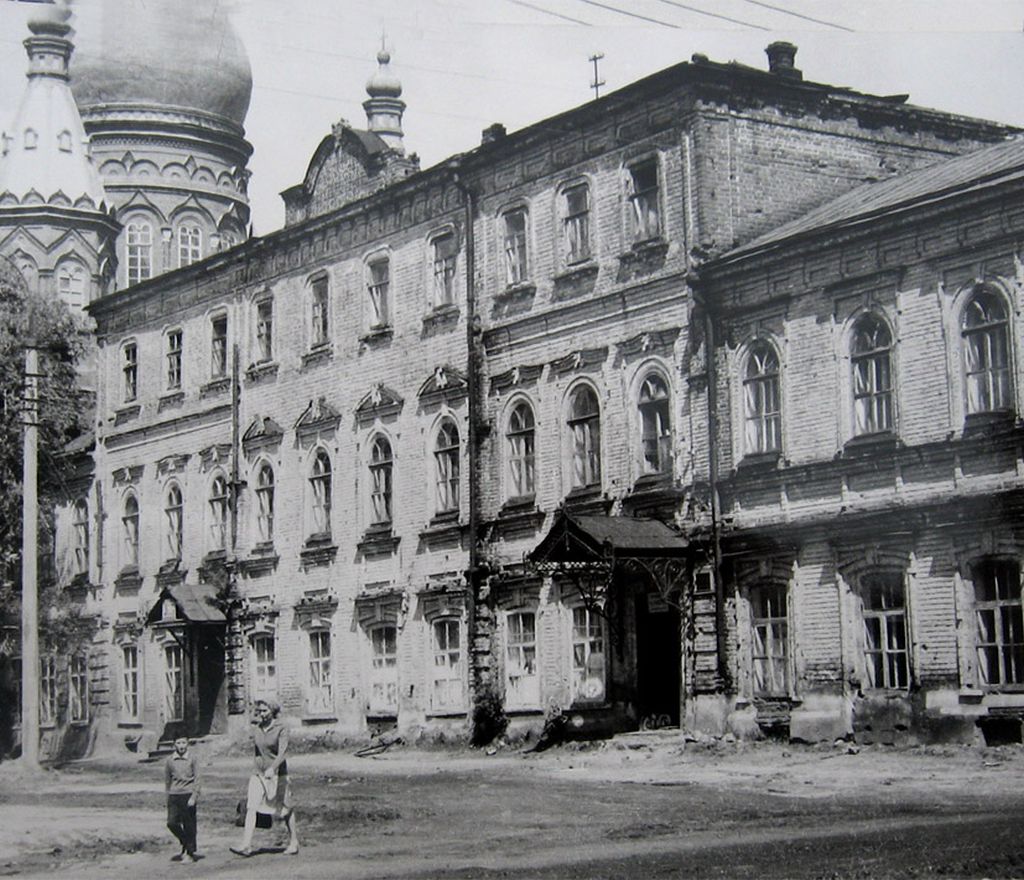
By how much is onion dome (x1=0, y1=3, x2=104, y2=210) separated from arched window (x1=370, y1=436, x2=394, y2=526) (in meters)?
20.5

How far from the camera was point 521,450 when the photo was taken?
27.9m

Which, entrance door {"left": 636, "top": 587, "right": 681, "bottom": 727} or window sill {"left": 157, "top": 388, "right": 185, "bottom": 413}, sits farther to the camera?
window sill {"left": 157, "top": 388, "right": 185, "bottom": 413}

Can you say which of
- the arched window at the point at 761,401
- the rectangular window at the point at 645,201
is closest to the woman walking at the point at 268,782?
the arched window at the point at 761,401

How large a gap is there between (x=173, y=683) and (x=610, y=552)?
1499 centimetres

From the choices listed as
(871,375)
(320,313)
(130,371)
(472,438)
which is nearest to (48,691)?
(130,371)

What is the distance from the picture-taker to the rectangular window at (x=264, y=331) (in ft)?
111

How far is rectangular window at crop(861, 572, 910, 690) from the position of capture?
21.9m

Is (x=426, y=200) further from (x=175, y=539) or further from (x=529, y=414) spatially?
(x=175, y=539)

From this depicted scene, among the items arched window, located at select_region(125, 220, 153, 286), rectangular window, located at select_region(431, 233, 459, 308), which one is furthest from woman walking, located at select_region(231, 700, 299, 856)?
arched window, located at select_region(125, 220, 153, 286)

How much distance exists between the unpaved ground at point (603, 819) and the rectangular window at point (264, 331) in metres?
10.6

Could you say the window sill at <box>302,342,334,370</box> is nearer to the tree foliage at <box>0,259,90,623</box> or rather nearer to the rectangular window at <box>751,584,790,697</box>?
the tree foliage at <box>0,259,90,623</box>

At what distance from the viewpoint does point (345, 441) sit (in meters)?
31.6

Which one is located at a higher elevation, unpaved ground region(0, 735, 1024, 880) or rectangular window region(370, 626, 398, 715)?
rectangular window region(370, 626, 398, 715)

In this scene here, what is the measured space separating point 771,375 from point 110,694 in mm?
18914
